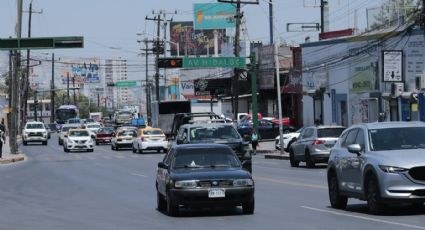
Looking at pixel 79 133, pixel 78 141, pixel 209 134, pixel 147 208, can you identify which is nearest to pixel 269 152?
pixel 78 141

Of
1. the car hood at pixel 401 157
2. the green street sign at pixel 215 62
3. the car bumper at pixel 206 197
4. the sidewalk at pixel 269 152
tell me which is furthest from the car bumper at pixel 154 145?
the car hood at pixel 401 157

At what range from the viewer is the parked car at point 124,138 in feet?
203

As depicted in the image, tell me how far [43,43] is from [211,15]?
72.6 metres

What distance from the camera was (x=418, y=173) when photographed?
14.9 m

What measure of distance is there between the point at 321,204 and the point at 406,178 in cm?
397

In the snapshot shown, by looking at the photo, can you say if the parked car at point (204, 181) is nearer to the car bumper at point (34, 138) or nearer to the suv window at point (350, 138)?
the suv window at point (350, 138)

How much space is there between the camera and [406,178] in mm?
14930

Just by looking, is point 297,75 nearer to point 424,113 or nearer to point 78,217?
point 424,113

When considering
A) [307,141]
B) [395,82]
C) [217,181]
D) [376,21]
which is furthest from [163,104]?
[217,181]

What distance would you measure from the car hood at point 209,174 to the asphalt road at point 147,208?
0.78 meters

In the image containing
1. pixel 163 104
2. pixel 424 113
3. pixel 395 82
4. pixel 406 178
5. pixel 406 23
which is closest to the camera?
pixel 406 178

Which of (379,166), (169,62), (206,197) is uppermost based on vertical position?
(169,62)

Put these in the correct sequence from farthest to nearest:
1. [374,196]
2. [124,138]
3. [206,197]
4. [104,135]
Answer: [104,135]
[124,138]
[206,197]
[374,196]

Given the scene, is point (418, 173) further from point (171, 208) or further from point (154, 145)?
point (154, 145)
